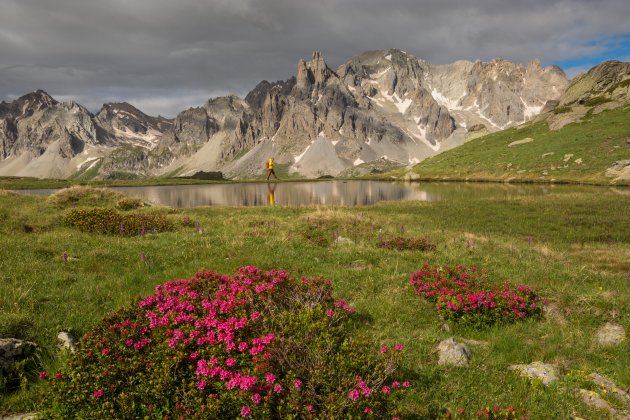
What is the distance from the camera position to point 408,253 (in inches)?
787

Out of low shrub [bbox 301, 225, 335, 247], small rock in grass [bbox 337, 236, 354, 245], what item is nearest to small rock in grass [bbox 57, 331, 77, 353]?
low shrub [bbox 301, 225, 335, 247]

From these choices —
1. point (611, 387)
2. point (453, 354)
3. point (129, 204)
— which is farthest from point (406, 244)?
point (129, 204)

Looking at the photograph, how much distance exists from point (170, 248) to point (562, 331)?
652 inches

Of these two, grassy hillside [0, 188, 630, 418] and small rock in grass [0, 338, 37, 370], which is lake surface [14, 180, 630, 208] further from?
small rock in grass [0, 338, 37, 370]

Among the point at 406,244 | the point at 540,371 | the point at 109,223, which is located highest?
the point at 109,223

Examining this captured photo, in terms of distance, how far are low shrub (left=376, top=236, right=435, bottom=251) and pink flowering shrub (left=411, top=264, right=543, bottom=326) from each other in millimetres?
8986

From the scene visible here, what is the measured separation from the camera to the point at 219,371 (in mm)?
5906

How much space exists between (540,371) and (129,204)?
144 ft

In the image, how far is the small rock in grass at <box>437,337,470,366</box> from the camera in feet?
28.7

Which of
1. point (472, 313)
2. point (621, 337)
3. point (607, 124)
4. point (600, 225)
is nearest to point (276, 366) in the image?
point (472, 313)

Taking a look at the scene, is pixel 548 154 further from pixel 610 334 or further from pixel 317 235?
pixel 610 334

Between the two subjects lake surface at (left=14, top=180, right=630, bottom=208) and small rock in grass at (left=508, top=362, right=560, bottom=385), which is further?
lake surface at (left=14, top=180, right=630, bottom=208)

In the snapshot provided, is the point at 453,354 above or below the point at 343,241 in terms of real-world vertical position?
below

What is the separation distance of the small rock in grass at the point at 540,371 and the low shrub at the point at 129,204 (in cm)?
4180
